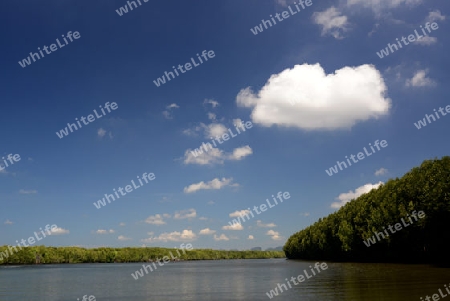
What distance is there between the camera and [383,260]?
303 feet

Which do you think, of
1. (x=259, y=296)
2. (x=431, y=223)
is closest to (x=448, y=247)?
(x=431, y=223)

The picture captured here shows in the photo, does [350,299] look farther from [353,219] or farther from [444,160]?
[353,219]

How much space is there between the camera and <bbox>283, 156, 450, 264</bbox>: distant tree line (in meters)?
65.6

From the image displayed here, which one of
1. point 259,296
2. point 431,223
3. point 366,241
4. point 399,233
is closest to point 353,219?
point 366,241

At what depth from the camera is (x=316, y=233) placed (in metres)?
148

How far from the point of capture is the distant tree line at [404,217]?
215 ft

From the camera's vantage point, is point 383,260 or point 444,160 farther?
point 383,260

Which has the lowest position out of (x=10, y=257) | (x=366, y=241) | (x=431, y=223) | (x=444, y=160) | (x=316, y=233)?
(x=316, y=233)

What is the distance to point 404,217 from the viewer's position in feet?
253

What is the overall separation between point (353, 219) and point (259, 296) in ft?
255

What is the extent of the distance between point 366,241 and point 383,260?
5495 millimetres

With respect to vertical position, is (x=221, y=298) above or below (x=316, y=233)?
above

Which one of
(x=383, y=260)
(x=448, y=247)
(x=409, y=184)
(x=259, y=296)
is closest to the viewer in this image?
(x=259, y=296)

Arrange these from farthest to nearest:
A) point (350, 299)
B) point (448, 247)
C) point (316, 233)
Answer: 1. point (316, 233)
2. point (448, 247)
3. point (350, 299)
